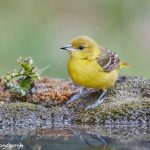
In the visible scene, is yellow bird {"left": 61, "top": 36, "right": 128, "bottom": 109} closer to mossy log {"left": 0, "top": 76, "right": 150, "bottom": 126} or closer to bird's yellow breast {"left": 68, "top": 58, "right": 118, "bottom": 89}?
bird's yellow breast {"left": 68, "top": 58, "right": 118, "bottom": 89}

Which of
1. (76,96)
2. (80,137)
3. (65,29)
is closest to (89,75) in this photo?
(76,96)

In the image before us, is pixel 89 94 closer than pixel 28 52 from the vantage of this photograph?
Yes

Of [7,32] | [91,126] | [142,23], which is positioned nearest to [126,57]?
[142,23]

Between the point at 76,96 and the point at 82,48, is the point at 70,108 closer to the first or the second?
the point at 76,96

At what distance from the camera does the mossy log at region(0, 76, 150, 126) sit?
5422mm

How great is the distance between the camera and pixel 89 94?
6.08m

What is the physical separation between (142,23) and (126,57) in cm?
132

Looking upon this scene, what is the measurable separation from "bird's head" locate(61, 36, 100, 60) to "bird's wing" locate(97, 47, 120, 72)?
0.30 ft

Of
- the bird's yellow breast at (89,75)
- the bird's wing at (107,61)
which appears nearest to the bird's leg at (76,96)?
the bird's yellow breast at (89,75)

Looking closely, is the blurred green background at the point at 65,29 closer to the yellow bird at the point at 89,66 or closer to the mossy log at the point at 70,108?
the yellow bird at the point at 89,66

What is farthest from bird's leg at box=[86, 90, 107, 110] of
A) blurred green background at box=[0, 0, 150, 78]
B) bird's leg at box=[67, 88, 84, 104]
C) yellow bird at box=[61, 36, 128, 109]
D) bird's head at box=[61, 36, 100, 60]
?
blurred green background at box=[0, 0, 150, 78]

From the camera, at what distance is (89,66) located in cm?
593

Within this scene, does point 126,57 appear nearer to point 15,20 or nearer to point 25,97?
point 15,20

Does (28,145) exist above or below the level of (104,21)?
below
